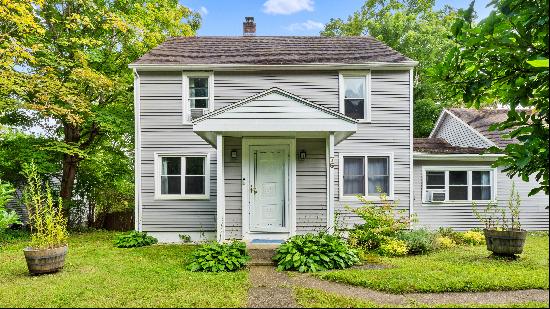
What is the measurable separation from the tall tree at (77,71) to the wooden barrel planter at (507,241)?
38.0ft

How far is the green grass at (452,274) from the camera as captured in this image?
521cm

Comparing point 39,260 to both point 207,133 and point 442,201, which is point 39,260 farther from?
point 442,201

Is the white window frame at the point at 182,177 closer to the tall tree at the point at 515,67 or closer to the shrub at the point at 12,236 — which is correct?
the shrub at the point at 12,236

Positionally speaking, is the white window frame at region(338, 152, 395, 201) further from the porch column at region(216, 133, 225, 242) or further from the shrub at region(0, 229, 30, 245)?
the shrub at region(0, 229, 30, 245)

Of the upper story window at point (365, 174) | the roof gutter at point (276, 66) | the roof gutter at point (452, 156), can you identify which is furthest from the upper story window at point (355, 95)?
the roof gutter at point (452, 156)

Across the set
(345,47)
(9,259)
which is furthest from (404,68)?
(9,259)

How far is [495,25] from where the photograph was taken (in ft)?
12.6

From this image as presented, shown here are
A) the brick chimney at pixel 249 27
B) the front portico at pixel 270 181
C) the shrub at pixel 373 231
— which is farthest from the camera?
the brick chimney at pixel 249 27

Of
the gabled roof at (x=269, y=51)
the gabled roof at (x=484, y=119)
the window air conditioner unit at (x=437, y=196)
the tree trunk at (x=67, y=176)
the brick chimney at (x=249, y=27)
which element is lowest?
the window air conditioner unit at (x=437, y=196)

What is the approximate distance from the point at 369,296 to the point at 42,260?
18.8 ft

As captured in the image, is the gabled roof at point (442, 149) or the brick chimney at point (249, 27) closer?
the gabled roof at point (442, 149)

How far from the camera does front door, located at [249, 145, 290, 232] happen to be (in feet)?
28.1

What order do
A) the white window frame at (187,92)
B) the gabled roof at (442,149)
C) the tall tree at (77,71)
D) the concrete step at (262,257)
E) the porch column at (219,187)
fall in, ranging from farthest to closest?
1. the gabled roof at (442,149)
2. the tall tree at (77,71)
3. the white window frame at (187,92)
4. the porch column at (219,187)
5. the concrete step at (262,257)

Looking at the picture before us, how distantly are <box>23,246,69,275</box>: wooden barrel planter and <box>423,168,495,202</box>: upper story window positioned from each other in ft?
34.7
